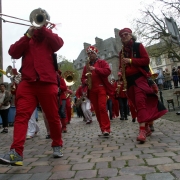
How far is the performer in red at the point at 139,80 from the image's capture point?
14.8 ft

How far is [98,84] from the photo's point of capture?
5645 millimetres

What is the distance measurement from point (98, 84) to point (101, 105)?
1.72ft

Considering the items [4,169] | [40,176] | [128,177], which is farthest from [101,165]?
[4,169]

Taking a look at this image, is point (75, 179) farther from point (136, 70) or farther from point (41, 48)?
point (136, 70)

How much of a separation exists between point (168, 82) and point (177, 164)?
56.3 feet

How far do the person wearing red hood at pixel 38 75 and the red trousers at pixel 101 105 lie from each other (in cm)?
195

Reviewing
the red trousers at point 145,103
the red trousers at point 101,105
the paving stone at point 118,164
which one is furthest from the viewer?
the red trousers at point 101,105

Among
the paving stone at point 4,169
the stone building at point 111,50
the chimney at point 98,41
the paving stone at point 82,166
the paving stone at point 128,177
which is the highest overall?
the chimney at point 98,41

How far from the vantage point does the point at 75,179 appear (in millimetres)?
2377

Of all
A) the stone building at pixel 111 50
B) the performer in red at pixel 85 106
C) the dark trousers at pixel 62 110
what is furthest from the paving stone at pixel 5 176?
the stone building at pixel 111 50

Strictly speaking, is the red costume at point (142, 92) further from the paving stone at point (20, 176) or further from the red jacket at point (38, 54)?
the paving stone at point (20, 176)

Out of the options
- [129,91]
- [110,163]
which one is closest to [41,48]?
[110,163]

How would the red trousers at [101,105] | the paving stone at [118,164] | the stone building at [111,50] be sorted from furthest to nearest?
the stone building at [111,50] < the red trousers at [101,105] < the paving stone at [118,164]

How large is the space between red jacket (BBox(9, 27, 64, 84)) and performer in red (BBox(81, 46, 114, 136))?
1924 millimetres
